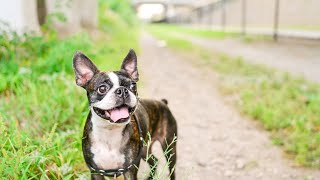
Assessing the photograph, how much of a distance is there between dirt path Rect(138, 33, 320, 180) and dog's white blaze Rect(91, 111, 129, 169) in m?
0.52

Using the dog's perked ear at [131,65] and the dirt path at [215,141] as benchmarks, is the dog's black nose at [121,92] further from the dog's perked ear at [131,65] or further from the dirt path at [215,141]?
the dirt path at [215,141]

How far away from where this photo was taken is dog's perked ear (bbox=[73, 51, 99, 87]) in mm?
2814

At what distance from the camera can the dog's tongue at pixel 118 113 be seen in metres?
2.57

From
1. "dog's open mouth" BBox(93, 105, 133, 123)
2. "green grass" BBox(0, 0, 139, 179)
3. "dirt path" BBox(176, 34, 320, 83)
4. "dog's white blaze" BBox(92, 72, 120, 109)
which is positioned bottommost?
"dirt path" BBox(176, 34, 320, 83)

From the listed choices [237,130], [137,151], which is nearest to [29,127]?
[137,151]

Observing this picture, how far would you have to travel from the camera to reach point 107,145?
274 cm

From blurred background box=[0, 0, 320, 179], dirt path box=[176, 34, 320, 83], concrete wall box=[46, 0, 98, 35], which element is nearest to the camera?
blurred background box=[0, 0, 320, 179]

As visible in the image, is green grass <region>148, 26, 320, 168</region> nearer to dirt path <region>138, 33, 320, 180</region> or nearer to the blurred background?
the blurred background

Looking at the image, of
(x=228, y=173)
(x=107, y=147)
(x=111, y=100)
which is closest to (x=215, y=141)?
(x=228, y=173)

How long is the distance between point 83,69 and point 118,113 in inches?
18.5

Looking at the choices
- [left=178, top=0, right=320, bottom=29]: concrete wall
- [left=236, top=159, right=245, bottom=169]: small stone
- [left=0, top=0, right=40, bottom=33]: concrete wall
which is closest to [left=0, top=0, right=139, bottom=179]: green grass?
[left=0, top=0, right=40, bottom=33]: concrete wall

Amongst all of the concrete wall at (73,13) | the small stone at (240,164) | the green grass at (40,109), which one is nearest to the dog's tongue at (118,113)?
the green grass at (40,109)

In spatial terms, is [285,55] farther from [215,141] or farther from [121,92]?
[121,92]

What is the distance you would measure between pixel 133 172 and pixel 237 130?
2.73m
